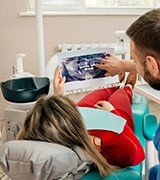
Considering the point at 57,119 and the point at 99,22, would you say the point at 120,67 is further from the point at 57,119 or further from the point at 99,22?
the point at 99,22

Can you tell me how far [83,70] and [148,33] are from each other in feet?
2.41

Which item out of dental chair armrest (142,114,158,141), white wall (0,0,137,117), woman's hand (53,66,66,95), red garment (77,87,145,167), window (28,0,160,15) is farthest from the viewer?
window (28,0,160,15)

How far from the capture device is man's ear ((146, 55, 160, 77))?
3.29 ft

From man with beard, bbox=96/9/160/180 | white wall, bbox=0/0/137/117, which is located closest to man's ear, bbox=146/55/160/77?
man with beard, bbox=96/9/160/180

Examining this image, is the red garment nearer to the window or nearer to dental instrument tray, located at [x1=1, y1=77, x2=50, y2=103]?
dental instrument tray, located at [x1=1, y1=77, x2=50, y2=103]

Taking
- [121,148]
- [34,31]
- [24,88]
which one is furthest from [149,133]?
[34,31]

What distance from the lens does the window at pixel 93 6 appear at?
314cm

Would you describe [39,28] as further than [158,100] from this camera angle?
Yes

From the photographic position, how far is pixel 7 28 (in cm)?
298

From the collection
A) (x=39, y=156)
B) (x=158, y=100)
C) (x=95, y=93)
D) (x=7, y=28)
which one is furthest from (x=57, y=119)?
(x=7, y=28)

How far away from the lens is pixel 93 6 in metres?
3.21

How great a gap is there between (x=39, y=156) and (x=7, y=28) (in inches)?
84.1

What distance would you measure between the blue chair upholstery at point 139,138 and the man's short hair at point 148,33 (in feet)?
1.54

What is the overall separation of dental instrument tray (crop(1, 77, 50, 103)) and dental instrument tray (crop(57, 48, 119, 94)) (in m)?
0.13
